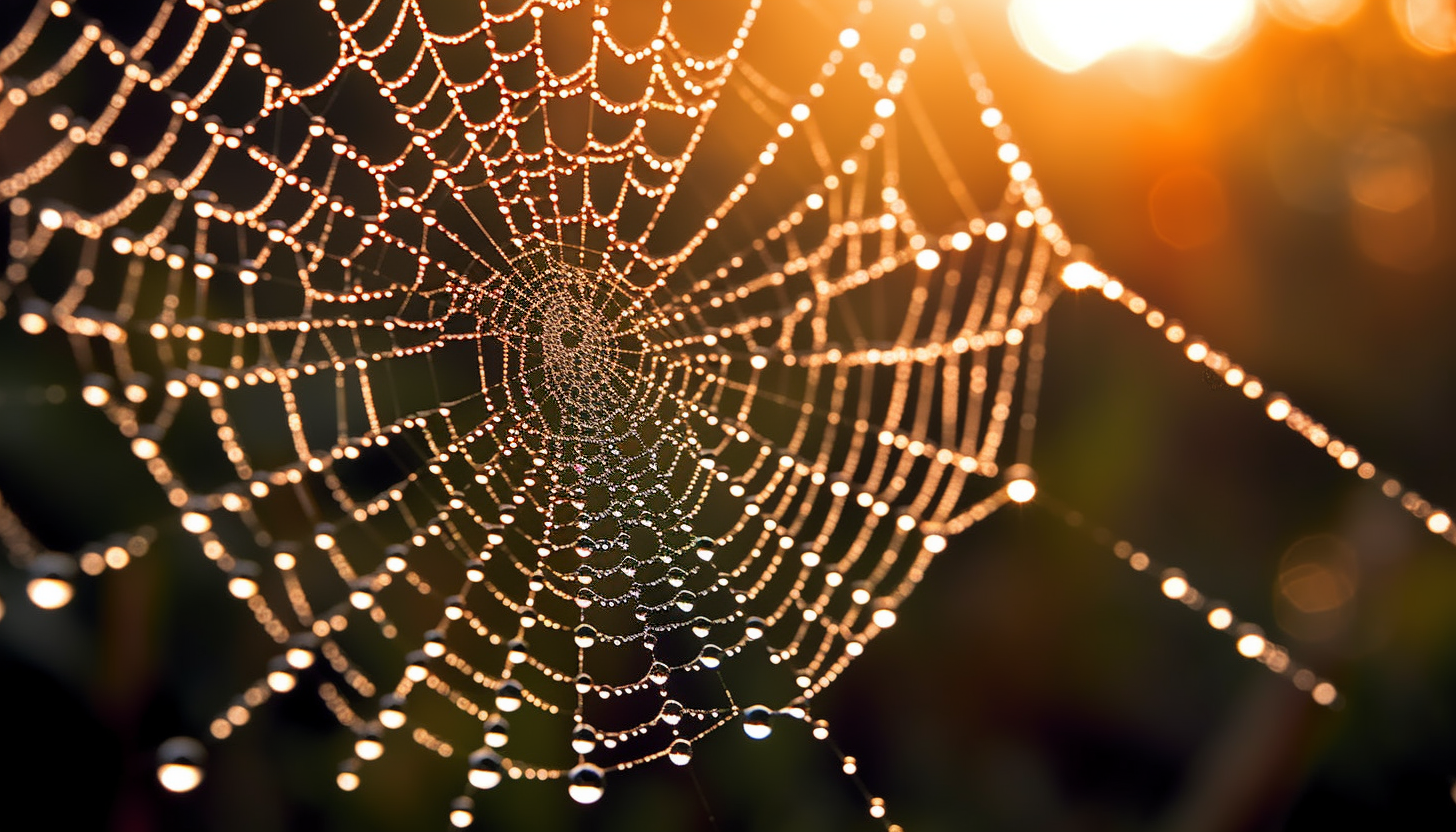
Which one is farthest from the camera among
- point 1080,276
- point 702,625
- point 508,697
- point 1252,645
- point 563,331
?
point 563,331

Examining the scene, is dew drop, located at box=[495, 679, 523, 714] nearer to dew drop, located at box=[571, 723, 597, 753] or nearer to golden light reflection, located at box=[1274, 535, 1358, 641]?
dew drop, located at box=[571, 723, 597, 753]

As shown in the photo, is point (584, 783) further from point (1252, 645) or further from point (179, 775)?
point (1252, 645)


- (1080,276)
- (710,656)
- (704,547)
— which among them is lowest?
(710,656)

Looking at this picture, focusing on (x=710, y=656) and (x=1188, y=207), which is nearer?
(x=1188, y=207)

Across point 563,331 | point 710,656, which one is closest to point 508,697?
point 710,656

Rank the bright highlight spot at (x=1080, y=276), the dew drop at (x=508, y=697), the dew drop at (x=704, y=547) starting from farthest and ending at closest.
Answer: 1. the dew drop at (x=704, y=547)
2. the dew drop at (x=508, y=697)
3. the bright highlight spot at (x=1080, y=276)

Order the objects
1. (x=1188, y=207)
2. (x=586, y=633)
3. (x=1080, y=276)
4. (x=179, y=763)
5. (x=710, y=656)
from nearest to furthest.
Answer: (x=179, y=763) < (x=1080, y=276) < (x=1188, y=207) < (x=710, y=656) < (x=586, y=633)

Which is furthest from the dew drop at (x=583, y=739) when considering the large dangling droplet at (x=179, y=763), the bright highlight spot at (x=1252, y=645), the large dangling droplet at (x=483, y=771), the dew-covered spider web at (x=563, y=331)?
the bright highlight spot at (x=1252, y=645)

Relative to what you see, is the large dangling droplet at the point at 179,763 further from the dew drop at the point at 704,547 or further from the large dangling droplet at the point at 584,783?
the dew drop at the point at 704,547
